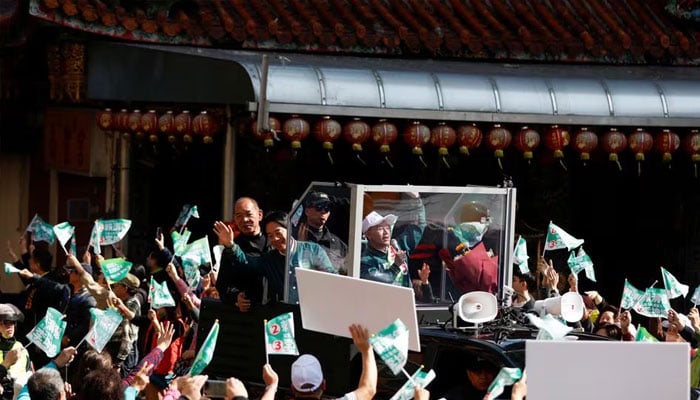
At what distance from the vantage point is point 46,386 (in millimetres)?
8812

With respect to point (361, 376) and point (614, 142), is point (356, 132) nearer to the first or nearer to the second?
point (614, 142)

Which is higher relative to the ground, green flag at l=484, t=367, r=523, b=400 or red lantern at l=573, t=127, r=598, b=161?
red lantern at l=573, t=127, r=598, b=161

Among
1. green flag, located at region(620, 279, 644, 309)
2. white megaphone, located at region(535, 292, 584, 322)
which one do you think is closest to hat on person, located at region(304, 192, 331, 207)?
white megaphone, located at region(535, 292, 584, 322)

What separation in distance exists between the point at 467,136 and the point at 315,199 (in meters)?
4.81

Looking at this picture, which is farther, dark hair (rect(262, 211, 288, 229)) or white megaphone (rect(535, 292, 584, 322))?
dark hair (rect(262, 211, 288, 229))

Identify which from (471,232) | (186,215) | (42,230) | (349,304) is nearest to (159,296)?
(471,232)

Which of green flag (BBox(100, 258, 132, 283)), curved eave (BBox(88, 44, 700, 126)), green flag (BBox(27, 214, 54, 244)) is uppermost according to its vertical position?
curved eave (BBox(88, 44, 700, 126))

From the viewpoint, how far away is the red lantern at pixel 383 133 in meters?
16.3

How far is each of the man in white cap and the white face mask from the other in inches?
121

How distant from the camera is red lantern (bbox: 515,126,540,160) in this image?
16766 millimetres

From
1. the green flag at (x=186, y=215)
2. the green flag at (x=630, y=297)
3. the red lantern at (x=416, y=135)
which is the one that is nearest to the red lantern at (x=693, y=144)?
the red lantern at (x=416, y=135)

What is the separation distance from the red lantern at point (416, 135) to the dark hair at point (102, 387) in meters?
8.05

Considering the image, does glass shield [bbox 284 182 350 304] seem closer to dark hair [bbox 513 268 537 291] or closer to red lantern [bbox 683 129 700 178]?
dark hair [bbox 513 268 537 291]

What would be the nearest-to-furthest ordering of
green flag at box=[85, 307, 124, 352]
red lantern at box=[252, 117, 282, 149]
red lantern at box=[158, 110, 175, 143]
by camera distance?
green flag at box=[85, 307, 124, 352] → red lantern at box=[252, 117, 282, 149] → red lantern at box=[158, 110, 175, 143]
